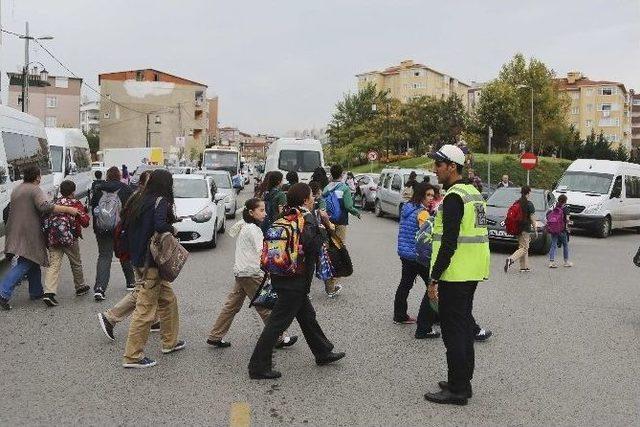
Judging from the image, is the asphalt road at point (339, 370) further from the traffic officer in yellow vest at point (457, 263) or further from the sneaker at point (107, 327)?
the traffic officer in yellow vest at point (457, 263)

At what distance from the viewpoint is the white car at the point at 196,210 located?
14.4m

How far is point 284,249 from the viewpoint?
563 centimetres

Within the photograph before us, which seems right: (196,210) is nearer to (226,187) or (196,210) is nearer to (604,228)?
(226,187)

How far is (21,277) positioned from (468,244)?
19.1 ft

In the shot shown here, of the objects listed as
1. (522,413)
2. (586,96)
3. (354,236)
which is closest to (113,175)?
(522,413)

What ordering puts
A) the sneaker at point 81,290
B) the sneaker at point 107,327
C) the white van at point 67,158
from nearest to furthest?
1. the sneaker at point 107,327
2. the sneaker at point 81,290
3. the white van at point 67,158

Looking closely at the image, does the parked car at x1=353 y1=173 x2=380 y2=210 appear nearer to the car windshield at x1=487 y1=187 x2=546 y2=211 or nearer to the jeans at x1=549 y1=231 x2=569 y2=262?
the car windshield at x1=487 y1=187 x2=546 y2=211

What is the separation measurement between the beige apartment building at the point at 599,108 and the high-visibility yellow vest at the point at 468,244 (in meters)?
114

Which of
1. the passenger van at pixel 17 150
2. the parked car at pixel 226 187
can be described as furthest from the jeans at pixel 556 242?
the parked car at pixel 226 187

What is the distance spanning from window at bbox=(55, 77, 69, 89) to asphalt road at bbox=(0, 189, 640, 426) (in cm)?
9938

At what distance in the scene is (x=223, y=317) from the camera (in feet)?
22.0

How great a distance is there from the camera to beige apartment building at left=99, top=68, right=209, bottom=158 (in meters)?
87.2

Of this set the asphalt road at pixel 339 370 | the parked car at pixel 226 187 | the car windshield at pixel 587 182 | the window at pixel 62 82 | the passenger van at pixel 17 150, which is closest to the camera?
the asphalt road at pixel 339 370

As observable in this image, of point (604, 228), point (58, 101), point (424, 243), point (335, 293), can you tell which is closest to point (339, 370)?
point (424, 243)
